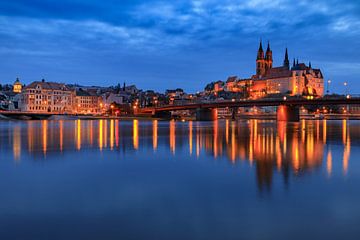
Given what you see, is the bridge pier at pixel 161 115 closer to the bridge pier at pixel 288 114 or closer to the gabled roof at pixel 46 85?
the bridge pier at pixel 288 114

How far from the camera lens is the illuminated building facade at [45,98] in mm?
148750

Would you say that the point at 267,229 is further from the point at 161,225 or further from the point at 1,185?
the point at 1,185

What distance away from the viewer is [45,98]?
6024 inches

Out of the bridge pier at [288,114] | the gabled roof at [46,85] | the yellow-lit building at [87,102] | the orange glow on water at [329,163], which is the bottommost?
the orange glow on water at [329,163]

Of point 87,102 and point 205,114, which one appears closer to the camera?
point 205,114

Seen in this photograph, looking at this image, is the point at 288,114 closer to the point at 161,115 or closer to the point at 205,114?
the point at 205,114

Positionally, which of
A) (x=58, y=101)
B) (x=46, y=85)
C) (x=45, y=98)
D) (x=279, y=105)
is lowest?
(x=279, y=105)

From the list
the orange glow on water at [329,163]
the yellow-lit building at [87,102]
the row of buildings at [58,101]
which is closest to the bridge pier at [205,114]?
the row of buildings at [58,101]

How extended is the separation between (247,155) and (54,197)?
44.3 feet

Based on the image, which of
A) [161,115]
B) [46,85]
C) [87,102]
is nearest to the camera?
[161,115]

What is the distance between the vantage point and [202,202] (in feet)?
36.4

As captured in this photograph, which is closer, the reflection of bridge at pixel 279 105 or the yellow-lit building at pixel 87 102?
the reflection of bridge at pixel 279 105

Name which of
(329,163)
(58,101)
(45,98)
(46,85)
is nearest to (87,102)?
(58,101)

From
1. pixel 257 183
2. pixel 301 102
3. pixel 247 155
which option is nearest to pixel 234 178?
pixel 257 183
